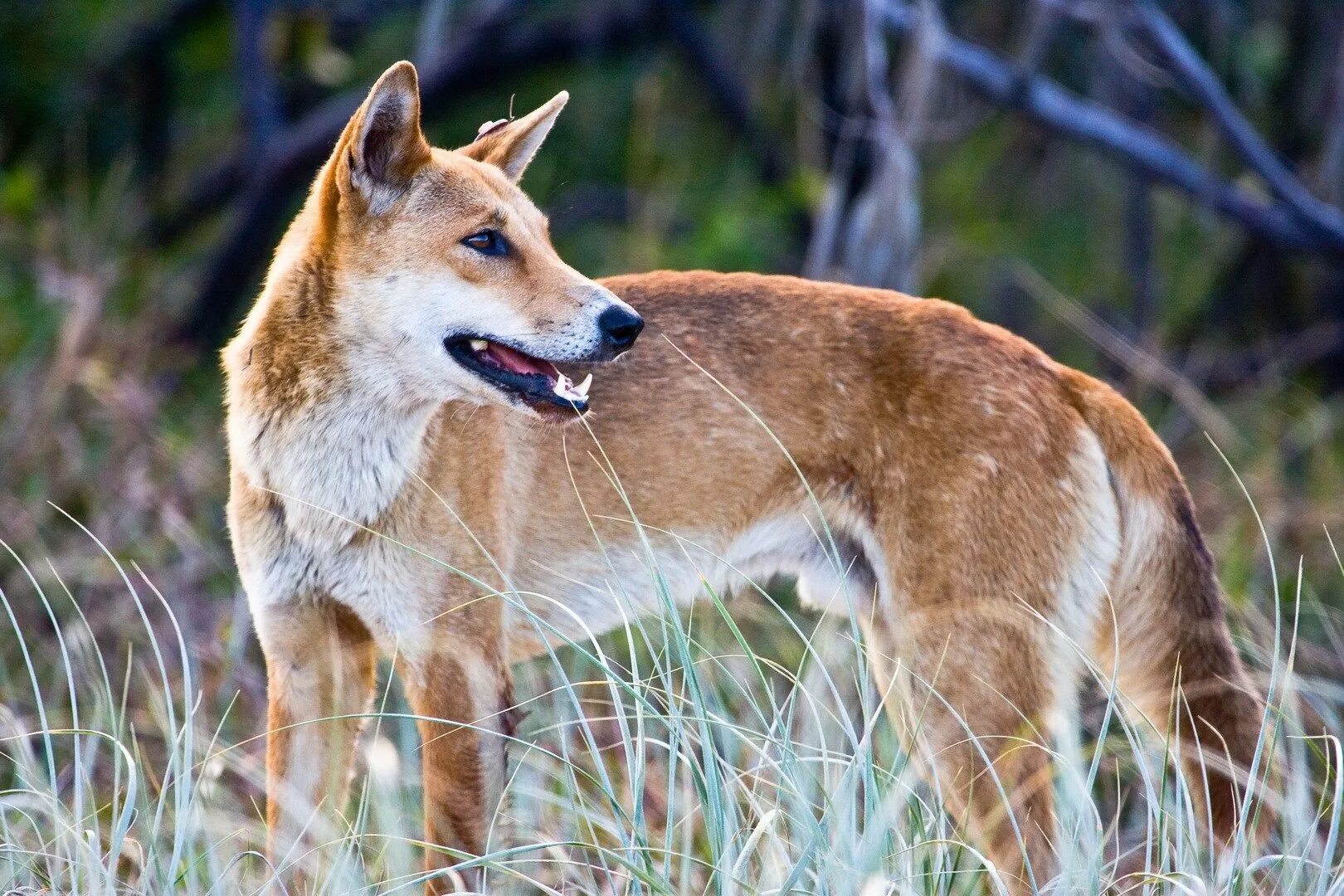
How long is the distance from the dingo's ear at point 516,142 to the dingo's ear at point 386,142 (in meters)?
0.37

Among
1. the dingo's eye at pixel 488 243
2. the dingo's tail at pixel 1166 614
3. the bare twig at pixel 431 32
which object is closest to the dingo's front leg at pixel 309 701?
the dingo's eye at pixel 488 243

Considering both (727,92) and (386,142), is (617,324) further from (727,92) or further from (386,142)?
(727,92)

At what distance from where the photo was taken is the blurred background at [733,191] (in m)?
6.35

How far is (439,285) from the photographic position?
3434 millimetres

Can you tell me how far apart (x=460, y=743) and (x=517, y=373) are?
853 mm

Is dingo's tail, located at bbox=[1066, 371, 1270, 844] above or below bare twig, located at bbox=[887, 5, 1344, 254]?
below

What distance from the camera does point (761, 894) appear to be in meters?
2.76

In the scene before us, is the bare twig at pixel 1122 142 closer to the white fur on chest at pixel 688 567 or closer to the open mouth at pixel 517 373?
the white fur on chest at pixel 688 567

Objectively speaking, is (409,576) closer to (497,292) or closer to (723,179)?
(497,292)

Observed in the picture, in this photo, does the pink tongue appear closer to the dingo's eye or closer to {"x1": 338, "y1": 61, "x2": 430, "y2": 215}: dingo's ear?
the dingo's eye

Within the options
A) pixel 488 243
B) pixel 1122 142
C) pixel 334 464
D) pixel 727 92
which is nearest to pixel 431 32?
pixel 727 92

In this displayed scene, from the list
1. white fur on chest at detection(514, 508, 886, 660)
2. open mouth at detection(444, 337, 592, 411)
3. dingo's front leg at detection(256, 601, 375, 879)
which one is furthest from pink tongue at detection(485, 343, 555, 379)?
dingo's front leg at detection(256, 601, 375, 879)

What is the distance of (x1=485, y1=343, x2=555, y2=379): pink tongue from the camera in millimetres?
3441

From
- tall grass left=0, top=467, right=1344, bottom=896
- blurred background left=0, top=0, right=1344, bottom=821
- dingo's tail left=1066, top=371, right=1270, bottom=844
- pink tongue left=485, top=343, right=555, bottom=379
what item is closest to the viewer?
tall grass left=0, top=467, right=1344, bottom=896
